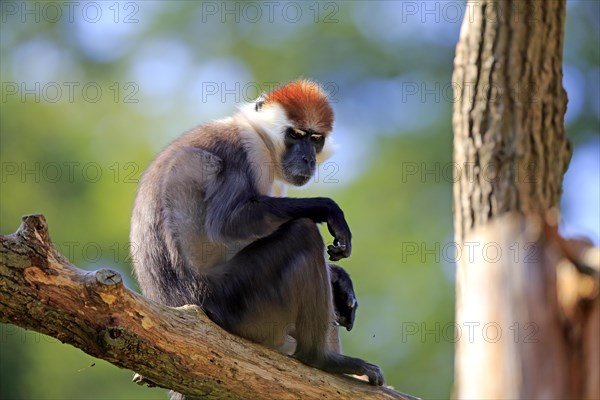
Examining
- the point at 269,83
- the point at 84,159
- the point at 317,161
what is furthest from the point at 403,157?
the point at 317,161

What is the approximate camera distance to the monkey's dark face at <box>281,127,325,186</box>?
8609 mm

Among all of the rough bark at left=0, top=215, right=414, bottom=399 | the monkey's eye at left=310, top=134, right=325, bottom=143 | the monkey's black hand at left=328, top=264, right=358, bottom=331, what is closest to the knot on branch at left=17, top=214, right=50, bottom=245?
the rough bark at left=0, top=215, right=414, bottom=399

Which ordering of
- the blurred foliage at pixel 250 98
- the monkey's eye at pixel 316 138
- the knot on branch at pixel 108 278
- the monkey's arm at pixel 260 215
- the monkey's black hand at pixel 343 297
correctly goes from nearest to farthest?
the knot on branch at pixel 108 278, the monkey's arm at pixel 260 215, the monkey's black hand at pixel 343 297, the monkey's eye at pixel 316 138, the blurred foliage at pixel 250 98

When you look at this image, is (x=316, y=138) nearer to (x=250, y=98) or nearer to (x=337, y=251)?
(x=337, y=251)

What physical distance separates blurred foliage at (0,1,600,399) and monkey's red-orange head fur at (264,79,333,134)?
8783 millimetres

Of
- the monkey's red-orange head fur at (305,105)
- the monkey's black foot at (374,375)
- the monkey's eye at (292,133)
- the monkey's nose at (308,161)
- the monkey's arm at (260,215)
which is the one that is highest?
the monkey's red-orange head fur at (305,105)

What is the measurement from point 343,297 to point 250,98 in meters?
11.9

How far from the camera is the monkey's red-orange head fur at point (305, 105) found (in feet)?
28.5

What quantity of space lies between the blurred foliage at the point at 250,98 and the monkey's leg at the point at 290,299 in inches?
408

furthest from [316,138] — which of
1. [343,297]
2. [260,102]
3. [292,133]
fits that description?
[343,297]

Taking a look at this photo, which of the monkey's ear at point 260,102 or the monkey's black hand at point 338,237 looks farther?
the monkey's ear at point 260,102

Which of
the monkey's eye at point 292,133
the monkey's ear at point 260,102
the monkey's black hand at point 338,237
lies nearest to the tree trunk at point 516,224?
the monkey's black hand at point 338,237

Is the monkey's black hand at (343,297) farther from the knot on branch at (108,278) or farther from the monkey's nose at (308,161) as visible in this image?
Answer: the knot on branch at (108,278)

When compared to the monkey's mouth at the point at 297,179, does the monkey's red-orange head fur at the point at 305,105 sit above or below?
above
